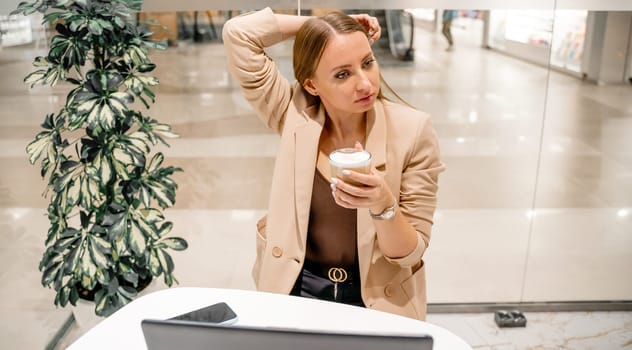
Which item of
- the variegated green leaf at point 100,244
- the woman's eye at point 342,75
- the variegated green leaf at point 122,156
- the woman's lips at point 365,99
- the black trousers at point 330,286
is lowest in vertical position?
the variegated green leaf at point 100,244

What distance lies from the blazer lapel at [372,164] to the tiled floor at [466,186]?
4.17 feet

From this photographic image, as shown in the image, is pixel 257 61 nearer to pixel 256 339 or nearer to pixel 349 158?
pixel 349 158

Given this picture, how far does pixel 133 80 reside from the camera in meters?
2.38

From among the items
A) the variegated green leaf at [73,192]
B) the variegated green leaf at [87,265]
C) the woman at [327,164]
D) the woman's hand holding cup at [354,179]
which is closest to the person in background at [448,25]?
the woman at [327,164]

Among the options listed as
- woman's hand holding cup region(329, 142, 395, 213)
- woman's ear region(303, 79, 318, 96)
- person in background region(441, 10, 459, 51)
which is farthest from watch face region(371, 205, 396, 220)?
person in background region(441, 10, 459, 51)

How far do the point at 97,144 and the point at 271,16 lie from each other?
1.01 metres

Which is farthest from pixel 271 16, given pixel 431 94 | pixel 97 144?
pixel 431 94

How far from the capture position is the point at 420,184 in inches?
68.3

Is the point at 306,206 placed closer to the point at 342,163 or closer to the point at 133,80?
the point at 342,163

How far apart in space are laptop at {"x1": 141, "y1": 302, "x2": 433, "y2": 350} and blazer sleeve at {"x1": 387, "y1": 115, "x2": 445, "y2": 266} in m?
0.80

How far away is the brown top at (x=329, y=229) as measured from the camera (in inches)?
70.5

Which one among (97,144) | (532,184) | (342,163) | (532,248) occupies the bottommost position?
(532,248)

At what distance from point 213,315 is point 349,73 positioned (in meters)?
0.75

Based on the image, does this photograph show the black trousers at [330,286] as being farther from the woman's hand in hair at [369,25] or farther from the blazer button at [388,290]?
the woman's hand in hair at [369,25]
